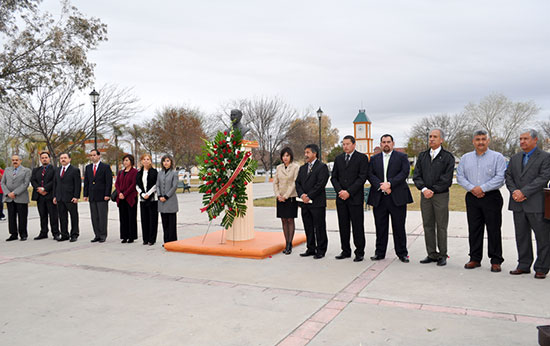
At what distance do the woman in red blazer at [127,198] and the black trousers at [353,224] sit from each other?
4510mm

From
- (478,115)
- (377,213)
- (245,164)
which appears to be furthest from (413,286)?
(478,115)

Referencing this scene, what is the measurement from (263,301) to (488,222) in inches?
139

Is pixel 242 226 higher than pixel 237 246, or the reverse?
pixel 242 226

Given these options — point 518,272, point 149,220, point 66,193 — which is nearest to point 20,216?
point 66,193

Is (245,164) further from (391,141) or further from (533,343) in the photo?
(533,343)

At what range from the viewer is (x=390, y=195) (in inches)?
A: 282

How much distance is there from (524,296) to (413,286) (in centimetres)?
122

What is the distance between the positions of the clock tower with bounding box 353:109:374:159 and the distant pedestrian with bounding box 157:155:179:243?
47.1 meters

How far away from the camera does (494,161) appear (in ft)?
20.9

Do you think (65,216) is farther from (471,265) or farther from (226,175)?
(471,265)

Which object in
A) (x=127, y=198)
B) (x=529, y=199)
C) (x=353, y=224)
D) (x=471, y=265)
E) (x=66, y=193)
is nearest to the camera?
(x=529, y=199)

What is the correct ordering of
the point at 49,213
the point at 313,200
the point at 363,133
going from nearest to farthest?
the point at 313,200 → the point at 49,213 → the point at 363,133

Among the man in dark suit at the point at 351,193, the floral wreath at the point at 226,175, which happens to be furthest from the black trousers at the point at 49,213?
the man in dark suit at the point at 351,193

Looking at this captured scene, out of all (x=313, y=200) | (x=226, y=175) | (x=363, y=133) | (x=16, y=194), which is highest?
(x=363, y=133)
